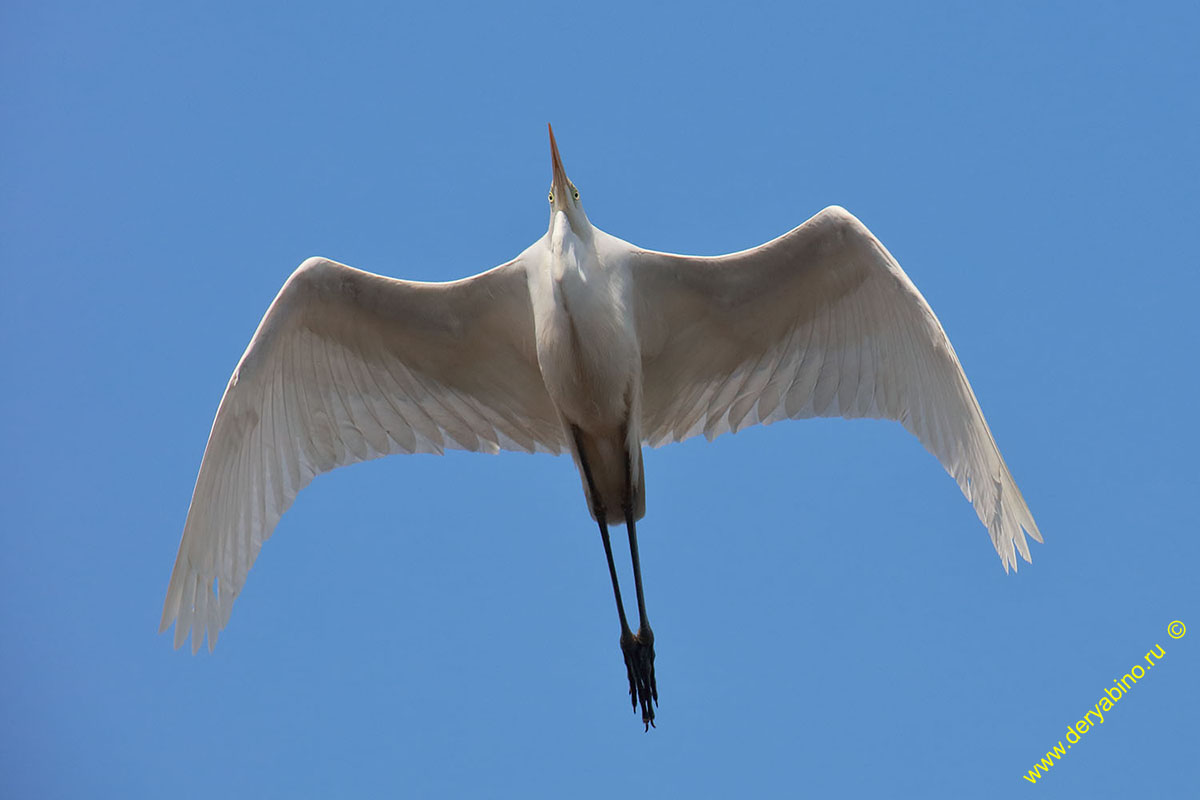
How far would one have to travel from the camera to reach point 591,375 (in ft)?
32.4

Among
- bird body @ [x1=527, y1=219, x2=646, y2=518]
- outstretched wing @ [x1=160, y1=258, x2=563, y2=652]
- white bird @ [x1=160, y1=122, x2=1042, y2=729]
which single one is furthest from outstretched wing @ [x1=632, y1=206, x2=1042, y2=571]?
outstretched wing @ [x1=160, y1=258, x2=563, y2=652]

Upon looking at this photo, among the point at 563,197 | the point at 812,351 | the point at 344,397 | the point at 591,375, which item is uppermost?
the point at 563,197

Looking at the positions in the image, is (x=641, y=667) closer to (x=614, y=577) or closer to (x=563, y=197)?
(x=614, y=577)

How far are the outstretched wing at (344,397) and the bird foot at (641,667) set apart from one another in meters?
1.61

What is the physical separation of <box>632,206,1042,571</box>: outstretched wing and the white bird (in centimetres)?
1

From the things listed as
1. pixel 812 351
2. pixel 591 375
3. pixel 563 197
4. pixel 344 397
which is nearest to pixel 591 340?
pixel 591 375

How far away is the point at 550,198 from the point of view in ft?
33.9

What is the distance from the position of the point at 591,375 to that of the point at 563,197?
125 cm

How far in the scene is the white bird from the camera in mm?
10156

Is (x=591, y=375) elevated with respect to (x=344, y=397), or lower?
lower

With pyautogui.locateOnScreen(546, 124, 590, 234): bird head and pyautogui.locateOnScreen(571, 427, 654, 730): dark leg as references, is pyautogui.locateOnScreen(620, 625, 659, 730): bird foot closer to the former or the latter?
pyautogui.locateOnScreen(571, 427, 654, 730): dark leg

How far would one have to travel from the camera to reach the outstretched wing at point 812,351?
1024 cm

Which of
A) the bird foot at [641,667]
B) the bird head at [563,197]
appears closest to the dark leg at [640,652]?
the bird foot at [641,667]

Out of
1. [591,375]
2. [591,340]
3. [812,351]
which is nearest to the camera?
[591,340]
